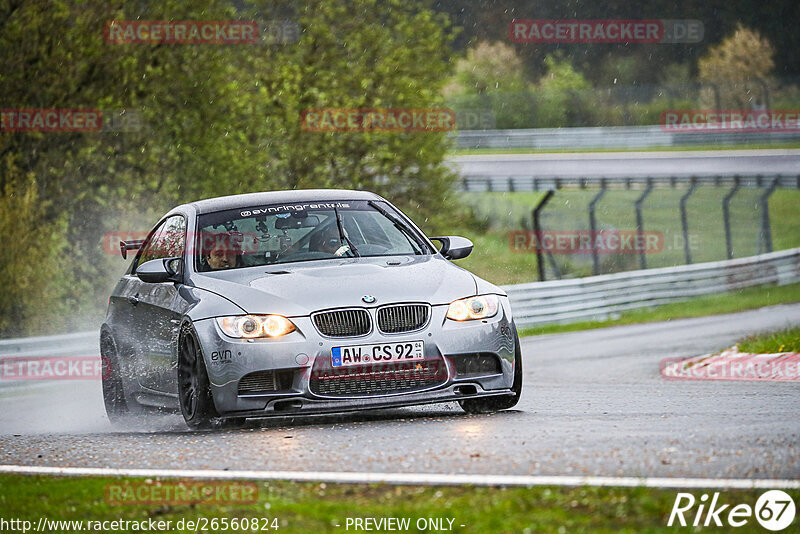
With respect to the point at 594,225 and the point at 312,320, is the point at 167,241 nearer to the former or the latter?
the point at 312,320

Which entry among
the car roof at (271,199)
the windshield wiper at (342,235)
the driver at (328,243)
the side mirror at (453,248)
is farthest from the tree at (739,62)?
the driver at (328,243)

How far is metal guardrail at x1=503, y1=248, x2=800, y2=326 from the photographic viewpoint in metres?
25.4

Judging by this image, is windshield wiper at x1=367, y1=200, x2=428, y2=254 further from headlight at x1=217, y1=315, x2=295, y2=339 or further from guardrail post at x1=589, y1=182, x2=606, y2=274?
guardrail post at x1=589, y1=182, x2=606, y2=274

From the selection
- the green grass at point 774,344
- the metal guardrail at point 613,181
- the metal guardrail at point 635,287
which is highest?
the metal guardrail at point 613,181

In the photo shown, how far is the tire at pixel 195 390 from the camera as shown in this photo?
340 inches

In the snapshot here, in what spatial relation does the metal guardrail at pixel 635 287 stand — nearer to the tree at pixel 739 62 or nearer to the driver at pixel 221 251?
the driver at pixel 221 251

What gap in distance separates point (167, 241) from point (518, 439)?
4.13m

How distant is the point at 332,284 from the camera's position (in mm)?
8750

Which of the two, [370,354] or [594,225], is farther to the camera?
[594,225]

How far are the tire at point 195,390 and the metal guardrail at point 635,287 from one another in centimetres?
1493

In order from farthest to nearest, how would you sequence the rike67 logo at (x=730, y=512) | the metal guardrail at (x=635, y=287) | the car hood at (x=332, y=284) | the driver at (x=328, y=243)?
the metal guardrail at (x=635, y=287)
the driver at (x=328, y=243)
the car hood at (x=332, y=284)
the rike67 logo at (x=730, y=512)

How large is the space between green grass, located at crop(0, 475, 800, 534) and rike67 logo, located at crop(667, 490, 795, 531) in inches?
1.6

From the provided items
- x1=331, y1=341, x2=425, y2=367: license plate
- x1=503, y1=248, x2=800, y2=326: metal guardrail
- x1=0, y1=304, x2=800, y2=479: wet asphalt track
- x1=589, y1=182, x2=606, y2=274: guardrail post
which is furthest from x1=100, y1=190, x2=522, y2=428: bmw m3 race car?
x1=589, y1=182, x2=606, y2=274: guardrail post

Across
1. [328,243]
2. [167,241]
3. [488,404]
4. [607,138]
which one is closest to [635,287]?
[167,241]
